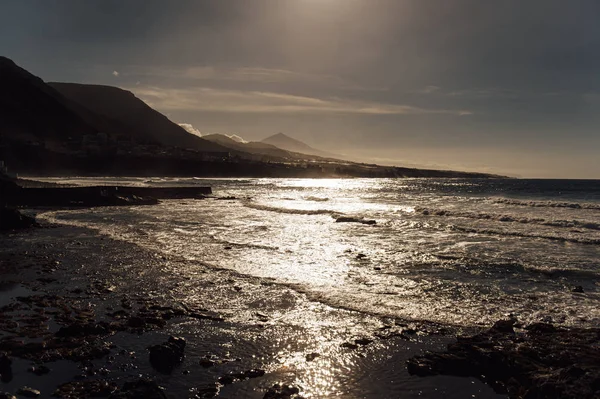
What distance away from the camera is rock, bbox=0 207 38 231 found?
28956mm

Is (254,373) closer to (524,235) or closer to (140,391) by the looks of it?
(140,391)

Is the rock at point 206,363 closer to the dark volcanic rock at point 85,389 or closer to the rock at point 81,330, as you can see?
the dark volcanic rock at point 85,389

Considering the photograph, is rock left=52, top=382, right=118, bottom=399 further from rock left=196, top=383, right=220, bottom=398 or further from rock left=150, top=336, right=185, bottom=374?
rock left=196, top=383, right=220, bottom=398

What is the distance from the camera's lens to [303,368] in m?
9.13

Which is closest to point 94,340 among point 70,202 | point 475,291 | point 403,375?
point 403,375

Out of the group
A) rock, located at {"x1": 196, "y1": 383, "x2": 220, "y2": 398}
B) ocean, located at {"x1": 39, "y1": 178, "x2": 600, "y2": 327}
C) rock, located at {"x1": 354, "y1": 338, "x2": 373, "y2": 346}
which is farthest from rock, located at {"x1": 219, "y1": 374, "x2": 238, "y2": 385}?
ocean, located at {"x1": 39, "y1": 178, "x2": 600, "y2": 327}

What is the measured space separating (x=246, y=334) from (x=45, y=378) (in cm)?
449

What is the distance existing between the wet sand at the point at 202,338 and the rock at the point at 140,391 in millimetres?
377

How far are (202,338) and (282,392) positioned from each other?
11.5 feet

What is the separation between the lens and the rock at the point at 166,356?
8.96m

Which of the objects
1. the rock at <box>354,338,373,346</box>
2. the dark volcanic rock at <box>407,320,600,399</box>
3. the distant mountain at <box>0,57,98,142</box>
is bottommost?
the rock at <box>354,338,373,346</box>

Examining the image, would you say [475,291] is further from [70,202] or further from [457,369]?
[70,202]

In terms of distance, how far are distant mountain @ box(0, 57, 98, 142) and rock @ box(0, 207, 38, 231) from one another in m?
154

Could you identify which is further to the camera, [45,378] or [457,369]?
[457,369]
